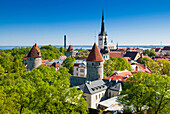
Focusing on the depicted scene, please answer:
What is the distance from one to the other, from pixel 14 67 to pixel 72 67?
1651cm

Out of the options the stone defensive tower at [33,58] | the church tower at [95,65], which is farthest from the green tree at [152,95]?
the stone defensive tower at [33,58]

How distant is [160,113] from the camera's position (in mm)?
17609

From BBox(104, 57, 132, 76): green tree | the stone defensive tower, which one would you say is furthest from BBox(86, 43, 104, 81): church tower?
the stone defensive tower

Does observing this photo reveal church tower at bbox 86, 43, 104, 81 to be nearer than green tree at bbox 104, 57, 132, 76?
Yes

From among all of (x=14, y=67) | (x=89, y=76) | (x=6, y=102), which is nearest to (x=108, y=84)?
(x=89, y=76)

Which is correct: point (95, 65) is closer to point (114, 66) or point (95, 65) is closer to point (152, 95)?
point (114, 66)

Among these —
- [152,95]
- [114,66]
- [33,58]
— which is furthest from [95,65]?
[152,95]

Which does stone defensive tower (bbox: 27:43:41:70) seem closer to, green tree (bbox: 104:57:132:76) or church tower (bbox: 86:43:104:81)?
church tower (bbox: 86:43:104:81)

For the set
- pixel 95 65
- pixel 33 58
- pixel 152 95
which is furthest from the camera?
pixel 33 58

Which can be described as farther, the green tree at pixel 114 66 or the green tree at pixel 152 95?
the green tree at pixel 114 66

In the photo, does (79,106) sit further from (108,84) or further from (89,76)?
(89,76)

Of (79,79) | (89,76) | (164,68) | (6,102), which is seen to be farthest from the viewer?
(164,68)

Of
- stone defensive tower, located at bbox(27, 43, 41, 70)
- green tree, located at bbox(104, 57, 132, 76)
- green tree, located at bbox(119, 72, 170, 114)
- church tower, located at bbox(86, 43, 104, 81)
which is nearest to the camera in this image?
green tree, located at bbox(119, 72, 170, 114)

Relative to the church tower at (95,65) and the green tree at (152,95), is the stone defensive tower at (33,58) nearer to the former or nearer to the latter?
the church tower at (95,65)
